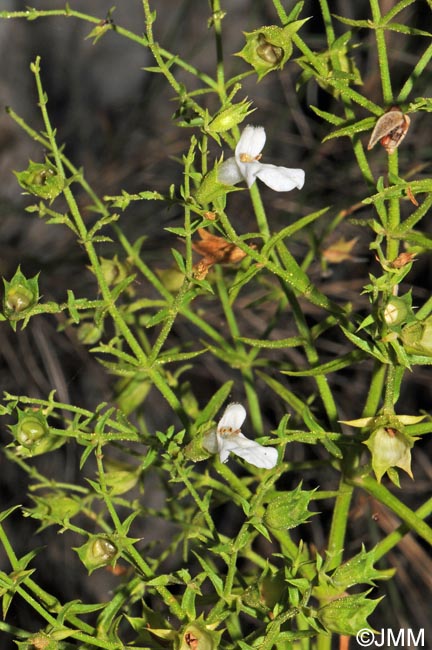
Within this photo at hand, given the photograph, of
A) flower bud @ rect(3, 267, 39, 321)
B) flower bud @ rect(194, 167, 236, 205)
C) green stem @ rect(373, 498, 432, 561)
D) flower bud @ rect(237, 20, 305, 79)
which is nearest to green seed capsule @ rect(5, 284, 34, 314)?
flower bud @ rect(3, 267, 39, 321)

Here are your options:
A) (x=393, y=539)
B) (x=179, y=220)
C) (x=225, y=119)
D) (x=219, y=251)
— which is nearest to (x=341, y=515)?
(x=393, y=539)

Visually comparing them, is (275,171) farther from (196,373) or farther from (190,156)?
(196,373)

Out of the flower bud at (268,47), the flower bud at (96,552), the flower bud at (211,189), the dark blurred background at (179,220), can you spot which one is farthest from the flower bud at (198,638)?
the dark blurred background at (179,220)

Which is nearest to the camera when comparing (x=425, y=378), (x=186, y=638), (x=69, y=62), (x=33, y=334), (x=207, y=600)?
(x=186, y=638)

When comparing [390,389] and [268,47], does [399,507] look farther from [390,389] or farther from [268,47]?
[268,47]

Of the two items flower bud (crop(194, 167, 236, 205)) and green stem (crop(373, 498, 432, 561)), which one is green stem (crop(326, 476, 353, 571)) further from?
flower bud (crop(194, 167, 236, 205))

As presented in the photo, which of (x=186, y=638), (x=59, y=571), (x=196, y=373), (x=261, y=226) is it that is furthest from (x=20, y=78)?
(x=186, y=638)

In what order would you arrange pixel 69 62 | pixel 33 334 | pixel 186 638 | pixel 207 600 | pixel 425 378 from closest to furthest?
pixel 186 638
pixel 207 600
pixel 425 378
pixel 33 334
pixel 69 62
